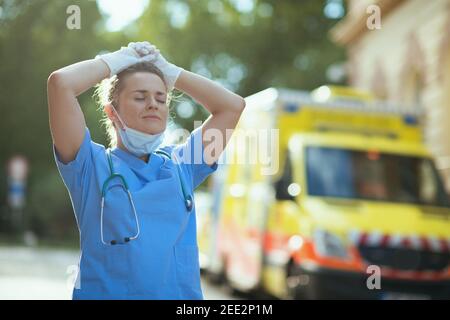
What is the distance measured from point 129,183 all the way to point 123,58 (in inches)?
17.0

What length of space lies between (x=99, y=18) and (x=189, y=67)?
9.10 metres

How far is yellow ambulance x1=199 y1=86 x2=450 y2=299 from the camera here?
9.11 metres

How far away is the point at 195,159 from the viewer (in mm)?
3258

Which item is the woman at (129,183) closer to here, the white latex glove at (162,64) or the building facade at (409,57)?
the white latex glove at (162,64)

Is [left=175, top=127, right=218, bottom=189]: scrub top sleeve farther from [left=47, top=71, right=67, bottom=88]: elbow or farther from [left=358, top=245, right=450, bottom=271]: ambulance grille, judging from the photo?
[left=358, top=245, right=450, bottom=271]: ambulance grille

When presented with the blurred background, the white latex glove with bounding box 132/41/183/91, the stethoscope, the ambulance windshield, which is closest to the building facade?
the blurred background

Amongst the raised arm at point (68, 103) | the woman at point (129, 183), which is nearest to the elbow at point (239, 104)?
the woman at point (129, 183)

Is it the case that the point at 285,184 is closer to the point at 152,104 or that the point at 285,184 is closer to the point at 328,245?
the point at 328,245

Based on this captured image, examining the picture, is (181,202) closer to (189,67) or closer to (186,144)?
(186,144)

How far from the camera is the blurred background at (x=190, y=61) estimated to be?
57.3 feet

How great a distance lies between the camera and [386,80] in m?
20.9

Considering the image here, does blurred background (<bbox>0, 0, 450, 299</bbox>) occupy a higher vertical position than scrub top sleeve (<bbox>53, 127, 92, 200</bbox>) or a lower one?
higher

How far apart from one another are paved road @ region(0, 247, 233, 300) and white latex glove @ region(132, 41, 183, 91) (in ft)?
14.2
